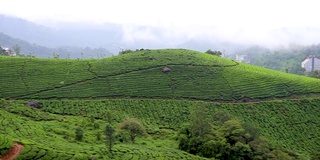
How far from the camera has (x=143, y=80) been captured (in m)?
91.0

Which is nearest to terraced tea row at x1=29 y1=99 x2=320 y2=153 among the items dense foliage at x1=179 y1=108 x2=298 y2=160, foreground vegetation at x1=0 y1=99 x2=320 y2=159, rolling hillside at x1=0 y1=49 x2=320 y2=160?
foreground vegetation at x1=0 y1=99 x2=320 y2=159

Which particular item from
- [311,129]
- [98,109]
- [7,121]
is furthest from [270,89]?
[7,121]

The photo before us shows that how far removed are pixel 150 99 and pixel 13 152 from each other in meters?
45.2

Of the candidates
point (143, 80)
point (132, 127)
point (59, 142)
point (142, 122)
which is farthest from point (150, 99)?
point (59, 142)

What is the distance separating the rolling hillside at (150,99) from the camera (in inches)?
2207

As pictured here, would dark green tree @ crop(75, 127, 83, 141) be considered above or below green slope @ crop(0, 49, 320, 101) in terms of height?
below

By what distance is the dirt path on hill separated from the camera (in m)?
38.9

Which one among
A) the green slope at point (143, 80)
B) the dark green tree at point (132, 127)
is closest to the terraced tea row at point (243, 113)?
the green slope at point (143, 80)

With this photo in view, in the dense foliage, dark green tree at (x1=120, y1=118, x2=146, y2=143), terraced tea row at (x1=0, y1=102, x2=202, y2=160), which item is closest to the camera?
terraced tea row at (x1=0, y1=102, x2=202, y2=160)

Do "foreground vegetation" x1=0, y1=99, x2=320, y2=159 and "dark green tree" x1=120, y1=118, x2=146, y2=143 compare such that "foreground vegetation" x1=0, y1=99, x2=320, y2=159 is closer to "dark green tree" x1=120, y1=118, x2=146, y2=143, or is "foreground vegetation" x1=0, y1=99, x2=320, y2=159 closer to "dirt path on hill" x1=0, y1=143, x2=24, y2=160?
"dirt path on hill" x1=0, y1=143, x2=24, y2=160

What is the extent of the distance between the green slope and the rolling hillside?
231 mm

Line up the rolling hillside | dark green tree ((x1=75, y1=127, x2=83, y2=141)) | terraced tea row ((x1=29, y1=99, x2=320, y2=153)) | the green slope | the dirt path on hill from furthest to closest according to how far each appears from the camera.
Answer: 1. the green slope
2. terraced tea row ((x1=29, y1=99, x2=320, y2=153))
3. the rolling hillside
4. dark green tree ((x1=75, y1=127, x2=83, y2=141))
5. the dirt path on hill

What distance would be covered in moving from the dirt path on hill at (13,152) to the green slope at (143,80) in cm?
3805

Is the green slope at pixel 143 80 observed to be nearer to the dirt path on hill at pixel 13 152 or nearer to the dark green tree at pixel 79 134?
the dark green tree at pixel 79 134
